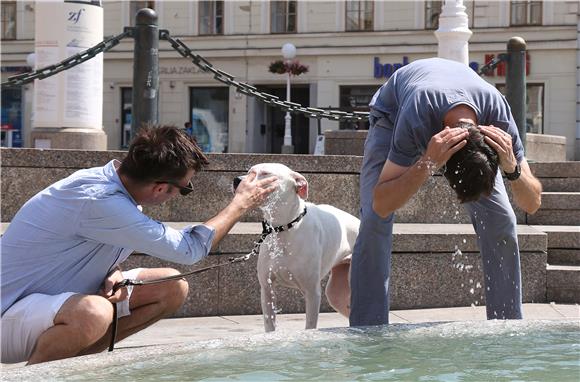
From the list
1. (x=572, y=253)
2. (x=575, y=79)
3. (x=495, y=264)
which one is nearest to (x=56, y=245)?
(x=495, y=264)

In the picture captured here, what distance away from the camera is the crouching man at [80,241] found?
352 centimetres

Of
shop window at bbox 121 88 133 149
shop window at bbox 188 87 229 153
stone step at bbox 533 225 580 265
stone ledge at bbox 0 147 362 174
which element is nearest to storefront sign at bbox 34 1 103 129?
stone ledge at bbox 0 147 362 174

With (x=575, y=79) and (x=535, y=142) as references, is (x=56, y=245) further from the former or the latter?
(x=575, y=79)

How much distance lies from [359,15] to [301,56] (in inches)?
90.8

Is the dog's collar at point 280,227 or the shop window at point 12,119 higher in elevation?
the shop window at point 12,119

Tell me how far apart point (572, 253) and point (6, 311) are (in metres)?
4.73

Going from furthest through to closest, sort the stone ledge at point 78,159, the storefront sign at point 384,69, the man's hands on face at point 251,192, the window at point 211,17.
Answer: the window at point 211,17, the storefront sign at point 384,69, the stone ledge at point 78,159, the man's hands on face at point 251,192

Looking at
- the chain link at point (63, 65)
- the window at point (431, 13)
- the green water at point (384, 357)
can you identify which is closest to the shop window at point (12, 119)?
the window at point (431, 13)

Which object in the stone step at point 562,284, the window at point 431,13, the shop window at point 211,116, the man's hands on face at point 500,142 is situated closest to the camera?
the man's hands on face at point 500,142

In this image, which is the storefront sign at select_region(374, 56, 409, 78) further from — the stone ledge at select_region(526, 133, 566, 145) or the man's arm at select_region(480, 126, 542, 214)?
the man's arm at select_region(480, 126, 542, 214)

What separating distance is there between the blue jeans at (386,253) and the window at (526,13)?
25.4 meters

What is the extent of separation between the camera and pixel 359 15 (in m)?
30.6

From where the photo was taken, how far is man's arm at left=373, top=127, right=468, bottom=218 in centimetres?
362

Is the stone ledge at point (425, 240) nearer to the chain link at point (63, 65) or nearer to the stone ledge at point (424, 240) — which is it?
the stone ledge at point (424, 240)
